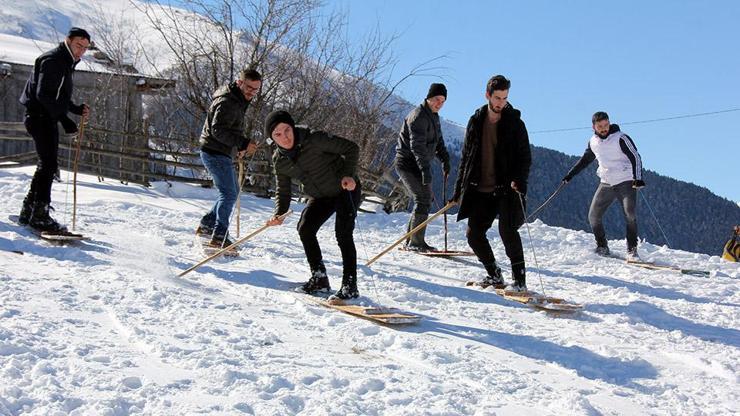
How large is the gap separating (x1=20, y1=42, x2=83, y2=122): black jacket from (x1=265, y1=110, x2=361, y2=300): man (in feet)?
7.56

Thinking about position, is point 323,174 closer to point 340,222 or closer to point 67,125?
point 340,222

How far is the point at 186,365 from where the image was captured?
140 inches

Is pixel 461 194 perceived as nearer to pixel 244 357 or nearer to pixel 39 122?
pixel 244 357

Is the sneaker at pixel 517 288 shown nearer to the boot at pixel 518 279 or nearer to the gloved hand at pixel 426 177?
the boot at pixel 518 279

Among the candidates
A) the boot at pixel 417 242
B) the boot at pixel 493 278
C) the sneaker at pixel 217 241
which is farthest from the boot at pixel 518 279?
the sneaker at pixel 217 241

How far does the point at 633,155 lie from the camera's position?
9133mm

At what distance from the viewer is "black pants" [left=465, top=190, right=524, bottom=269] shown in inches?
241

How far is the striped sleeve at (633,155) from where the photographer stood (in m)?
9.12

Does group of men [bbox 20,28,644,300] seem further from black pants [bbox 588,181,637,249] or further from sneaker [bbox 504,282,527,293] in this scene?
black pants [bbox 588,181,637,249]

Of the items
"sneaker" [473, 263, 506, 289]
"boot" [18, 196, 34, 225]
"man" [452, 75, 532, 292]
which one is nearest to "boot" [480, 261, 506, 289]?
"sneaker" [473, 263, 506, 289]

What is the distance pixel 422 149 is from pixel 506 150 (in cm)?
225

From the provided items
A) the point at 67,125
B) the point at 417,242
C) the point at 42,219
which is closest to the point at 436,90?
the point at 417,242

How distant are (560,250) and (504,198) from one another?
4.30m

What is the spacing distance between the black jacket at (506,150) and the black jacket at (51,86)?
3592mm
